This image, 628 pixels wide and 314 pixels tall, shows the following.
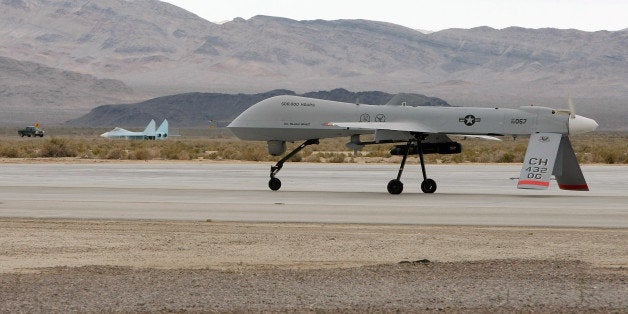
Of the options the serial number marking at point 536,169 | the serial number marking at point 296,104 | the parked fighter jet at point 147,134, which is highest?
the serial number marking at point 296,104

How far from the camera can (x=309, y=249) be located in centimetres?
1475

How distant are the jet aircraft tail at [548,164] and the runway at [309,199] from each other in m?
0.44

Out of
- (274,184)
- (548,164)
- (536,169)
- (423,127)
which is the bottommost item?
(274,184)

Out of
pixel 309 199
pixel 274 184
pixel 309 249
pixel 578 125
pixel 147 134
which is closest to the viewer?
pixel 309 249

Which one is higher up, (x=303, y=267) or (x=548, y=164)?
(x=548, y=164)

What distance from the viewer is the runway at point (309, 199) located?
1928 centimetres

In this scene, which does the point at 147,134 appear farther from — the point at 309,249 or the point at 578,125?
the point at 309,249

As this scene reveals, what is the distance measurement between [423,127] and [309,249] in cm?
1051

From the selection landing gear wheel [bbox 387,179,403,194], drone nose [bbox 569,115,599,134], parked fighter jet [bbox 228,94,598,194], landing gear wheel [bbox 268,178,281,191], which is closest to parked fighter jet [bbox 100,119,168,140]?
landing gear wheel [bbox 268,178,281,191]

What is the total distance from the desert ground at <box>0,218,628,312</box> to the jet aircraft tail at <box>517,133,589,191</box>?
213 inches

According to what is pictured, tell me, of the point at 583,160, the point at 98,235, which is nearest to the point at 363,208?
the point at 98,235

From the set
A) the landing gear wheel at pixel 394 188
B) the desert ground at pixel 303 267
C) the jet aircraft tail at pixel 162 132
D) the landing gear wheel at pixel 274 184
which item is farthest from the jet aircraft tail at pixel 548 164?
the jet aircraft tail at pixel 162 132

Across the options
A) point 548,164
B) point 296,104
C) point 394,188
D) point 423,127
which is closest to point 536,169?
point 548,164

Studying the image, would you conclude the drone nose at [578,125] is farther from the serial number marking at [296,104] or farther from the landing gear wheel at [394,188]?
the serial number marking at [296,104]
